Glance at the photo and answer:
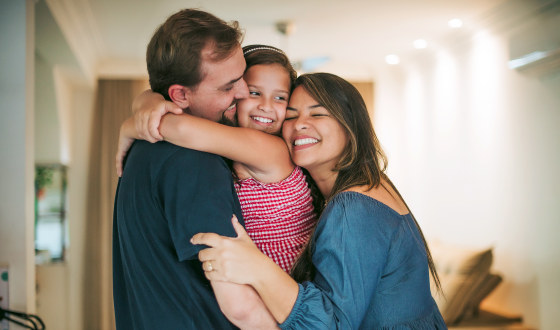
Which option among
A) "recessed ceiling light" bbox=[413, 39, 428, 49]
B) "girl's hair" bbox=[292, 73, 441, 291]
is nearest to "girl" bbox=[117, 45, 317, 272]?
"girl's hair" bbox=[292, 73, 441, 291]

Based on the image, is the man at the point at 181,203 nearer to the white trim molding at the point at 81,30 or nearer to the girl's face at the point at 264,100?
the girl's face at the point at 264,100

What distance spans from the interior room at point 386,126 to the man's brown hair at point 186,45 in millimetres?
1346

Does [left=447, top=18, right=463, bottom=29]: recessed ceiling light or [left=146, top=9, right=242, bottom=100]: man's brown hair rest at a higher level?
[left=447, top=18, right=463, bottom=29]: recessed ceiling light

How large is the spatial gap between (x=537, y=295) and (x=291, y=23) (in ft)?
10.0

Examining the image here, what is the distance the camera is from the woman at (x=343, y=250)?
122cm

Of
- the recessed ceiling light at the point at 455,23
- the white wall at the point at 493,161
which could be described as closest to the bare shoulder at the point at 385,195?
the white wall at the point at 493,161

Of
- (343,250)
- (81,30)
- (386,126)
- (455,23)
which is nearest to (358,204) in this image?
(343,250)

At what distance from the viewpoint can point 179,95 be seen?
53.9 inches

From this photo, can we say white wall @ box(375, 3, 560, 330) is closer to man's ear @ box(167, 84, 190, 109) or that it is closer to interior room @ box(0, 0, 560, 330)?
interior room @ box(0, 0, 560, 330)

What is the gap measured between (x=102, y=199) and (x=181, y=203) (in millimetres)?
5287

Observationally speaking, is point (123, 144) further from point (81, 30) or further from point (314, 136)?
point (81, 30)

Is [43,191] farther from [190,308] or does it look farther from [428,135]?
[190,308]

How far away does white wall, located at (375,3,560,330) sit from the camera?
11.8ft

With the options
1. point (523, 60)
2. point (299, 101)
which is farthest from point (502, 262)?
point (299, 101)
